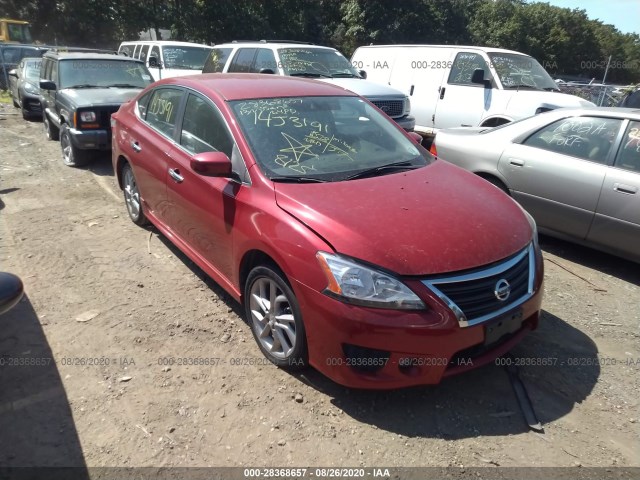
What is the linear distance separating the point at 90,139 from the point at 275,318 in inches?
217

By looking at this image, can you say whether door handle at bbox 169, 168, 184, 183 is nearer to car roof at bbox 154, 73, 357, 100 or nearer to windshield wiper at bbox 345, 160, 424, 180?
car roof at bbox 154, 73, 357, 100

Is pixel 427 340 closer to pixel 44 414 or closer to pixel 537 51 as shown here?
pixel 44 414

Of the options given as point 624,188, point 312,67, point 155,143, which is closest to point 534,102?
point 624,188

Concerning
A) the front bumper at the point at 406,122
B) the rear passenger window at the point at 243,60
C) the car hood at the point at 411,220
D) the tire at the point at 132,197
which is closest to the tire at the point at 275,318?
the car hood at the point at 411,220

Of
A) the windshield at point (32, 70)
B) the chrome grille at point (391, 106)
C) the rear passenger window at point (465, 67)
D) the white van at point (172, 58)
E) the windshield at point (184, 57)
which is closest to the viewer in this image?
the chrome grille at point (391, 106)

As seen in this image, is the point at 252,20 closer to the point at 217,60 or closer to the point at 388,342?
the point at 217,60

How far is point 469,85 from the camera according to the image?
8578 millimetres

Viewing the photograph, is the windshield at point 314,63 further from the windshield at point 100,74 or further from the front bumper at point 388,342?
the front bumper at point 388,342

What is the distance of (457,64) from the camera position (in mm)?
8852

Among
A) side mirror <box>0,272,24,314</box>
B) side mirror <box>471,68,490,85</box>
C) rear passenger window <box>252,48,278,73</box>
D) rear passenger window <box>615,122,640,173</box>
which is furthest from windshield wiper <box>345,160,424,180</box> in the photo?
rear passenger window <box>252,48,278,73</box>

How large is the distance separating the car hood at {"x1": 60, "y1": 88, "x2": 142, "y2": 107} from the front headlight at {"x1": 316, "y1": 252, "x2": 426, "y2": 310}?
6.14 meters

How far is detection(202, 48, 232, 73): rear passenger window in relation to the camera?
9742mm

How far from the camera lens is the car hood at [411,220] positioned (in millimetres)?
2607

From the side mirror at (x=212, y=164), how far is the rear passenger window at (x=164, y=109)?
3.78ft
